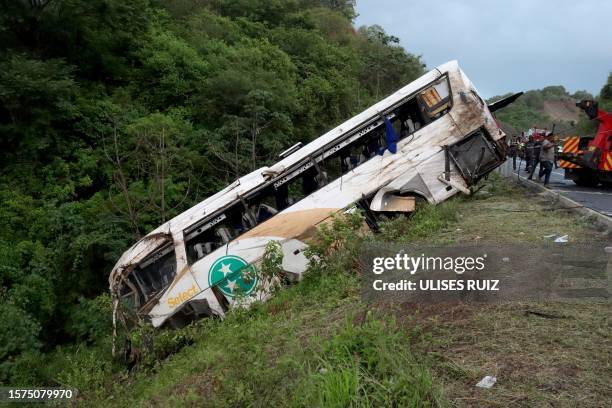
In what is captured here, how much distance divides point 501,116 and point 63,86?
6120 centimetres

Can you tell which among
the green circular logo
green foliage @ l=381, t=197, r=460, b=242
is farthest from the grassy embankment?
the green circular logo

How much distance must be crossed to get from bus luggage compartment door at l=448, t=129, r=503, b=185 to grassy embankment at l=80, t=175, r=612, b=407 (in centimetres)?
274

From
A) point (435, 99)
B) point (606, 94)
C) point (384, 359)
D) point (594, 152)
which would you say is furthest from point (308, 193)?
point (606, 94)

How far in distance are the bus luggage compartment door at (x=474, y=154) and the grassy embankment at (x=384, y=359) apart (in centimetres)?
274

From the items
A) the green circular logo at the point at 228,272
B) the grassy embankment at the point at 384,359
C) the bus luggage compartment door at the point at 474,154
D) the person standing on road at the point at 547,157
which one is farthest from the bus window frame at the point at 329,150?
the person standing on road at the point at 547,157

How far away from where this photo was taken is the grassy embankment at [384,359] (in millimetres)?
2926

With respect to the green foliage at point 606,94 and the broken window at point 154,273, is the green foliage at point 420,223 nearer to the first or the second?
the broken window at point 154,273

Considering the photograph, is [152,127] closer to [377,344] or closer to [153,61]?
[153,61]

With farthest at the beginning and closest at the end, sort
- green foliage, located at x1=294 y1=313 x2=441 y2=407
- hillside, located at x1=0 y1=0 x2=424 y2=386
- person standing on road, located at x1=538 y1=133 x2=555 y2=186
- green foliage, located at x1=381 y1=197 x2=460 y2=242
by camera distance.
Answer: person standing on road, located at x1=538 y1=133 x2=555 y2=186 → hillside, located at x1=0 y1=0 x2=424 y2=386 → green foliage, located at x1=381 y1=197 x2=460 y2=242 → green foliage, located at x1=294 y1=313 x2=441 y2=407

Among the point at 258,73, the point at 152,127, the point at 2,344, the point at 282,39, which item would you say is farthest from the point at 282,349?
the point at 282,39

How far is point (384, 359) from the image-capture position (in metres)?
3.20

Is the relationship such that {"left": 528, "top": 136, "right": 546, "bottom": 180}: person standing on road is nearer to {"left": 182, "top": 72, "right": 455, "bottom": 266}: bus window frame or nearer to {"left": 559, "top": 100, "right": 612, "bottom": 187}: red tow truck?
{"left": 559, "top": 100, "right": 612, "bottom": 187}: red tow truck

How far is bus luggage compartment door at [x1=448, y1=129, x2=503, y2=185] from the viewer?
8.35 metres

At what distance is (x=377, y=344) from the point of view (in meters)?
3.36
